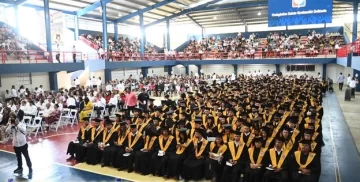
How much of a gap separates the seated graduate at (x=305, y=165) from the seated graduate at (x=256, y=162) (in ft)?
2.01

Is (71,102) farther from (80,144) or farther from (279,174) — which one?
(279,174)

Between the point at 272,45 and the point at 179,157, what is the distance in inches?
1057

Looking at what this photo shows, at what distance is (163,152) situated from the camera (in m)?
7.22

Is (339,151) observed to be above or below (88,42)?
below

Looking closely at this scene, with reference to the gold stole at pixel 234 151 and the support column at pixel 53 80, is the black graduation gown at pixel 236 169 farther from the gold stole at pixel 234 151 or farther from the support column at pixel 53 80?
the support column at pixel 53 80

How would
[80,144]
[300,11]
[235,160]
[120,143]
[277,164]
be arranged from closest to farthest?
[277,164] < [235,160] < [120,143] < [80,144] < [300,11]

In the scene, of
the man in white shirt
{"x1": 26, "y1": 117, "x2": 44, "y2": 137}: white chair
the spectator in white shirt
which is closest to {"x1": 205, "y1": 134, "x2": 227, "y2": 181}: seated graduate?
{"x1": 26, "y1": 117, "x2": 44, "y2": 137}: white chair

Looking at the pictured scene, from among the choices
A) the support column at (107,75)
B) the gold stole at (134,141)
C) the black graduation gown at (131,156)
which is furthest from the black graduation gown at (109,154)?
the support column at (107,75)

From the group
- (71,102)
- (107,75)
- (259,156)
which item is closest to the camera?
(259,156)

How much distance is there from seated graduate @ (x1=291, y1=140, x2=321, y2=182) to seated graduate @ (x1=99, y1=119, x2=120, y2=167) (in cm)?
450

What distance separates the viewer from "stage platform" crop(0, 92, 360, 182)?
7043mm

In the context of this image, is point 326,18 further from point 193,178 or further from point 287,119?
point 193,178

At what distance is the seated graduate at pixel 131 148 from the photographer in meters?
7.45

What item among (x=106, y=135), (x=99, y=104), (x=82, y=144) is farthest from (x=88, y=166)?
(x=99, y=104)
